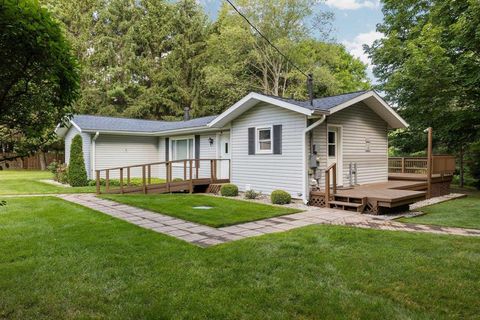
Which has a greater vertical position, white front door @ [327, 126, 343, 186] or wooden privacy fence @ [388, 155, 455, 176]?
white front door @ [327, 126, 343, 186]

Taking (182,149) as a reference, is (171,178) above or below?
below

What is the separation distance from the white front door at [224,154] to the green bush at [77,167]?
5.89 metres

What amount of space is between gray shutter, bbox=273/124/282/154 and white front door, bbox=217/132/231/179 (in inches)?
120

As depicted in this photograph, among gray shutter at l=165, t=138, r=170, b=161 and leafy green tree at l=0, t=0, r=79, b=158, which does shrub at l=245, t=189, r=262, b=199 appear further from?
leafy green tree at l=0, t=0, r=79, b=158

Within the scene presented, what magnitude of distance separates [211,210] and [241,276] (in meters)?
4.09

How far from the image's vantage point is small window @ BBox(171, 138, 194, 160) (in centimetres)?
1438

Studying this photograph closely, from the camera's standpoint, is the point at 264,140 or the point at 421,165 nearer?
the point at 264,140

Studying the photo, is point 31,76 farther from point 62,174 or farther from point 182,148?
point 62,174

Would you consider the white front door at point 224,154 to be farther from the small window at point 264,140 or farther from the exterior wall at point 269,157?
the small window at point 264,140

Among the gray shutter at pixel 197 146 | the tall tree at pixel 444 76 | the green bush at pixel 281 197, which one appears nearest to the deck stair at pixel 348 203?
the green bush at pixel 281 197

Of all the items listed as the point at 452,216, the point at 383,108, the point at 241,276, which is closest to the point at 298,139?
the point at 383,108

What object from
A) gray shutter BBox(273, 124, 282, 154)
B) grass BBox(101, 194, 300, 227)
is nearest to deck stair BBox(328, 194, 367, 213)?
grass BBox(101, 194, 300, 227)

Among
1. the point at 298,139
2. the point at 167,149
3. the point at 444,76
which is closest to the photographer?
the point at 298,139

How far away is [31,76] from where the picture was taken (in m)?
2.55
